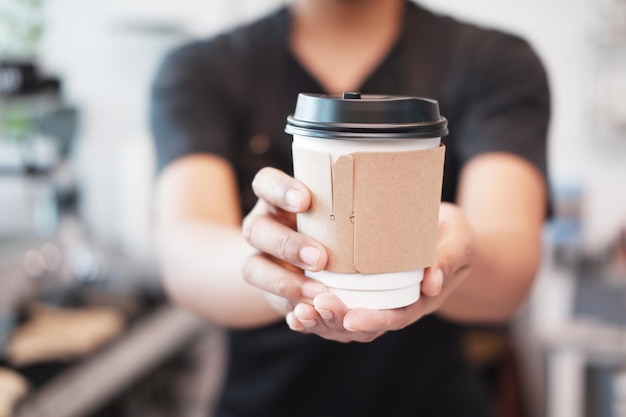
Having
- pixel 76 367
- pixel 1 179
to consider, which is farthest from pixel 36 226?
pixel 76 367

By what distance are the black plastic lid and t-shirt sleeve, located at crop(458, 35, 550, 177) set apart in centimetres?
45

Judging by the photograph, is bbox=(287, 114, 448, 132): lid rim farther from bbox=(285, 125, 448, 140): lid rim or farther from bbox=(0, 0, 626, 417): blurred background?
bbox=(0, 0, 626, 417): blurred background

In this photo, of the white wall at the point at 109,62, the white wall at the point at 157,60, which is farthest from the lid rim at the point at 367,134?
the white wall at the point at 109,62

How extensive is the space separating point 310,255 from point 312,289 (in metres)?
0.04

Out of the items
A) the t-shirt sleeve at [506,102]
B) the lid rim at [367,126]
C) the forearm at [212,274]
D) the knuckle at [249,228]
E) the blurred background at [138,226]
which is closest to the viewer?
the lid rim at [367,126]

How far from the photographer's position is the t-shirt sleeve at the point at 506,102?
978 millimetres

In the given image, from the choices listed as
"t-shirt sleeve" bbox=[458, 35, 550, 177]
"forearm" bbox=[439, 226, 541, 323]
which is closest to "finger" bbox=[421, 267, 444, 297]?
"forearm" bbox=[439, 226, 541, 323]

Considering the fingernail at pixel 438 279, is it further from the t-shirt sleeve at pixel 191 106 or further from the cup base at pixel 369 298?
the t-shirt sleeve at pixel 191 106

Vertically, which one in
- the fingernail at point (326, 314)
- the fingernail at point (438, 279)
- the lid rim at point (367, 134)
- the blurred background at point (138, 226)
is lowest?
the blurred background at point (138, 226)

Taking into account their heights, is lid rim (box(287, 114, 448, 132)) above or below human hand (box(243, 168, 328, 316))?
above

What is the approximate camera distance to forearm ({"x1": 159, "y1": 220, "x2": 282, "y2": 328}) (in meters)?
0.85

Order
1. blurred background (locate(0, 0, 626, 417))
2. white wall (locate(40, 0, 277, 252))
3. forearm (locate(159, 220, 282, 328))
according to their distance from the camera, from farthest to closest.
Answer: white wall (locate(40, 0, 277, 252)) → blurred background (locate(0, 0, 626, 417)) → forearm (locate(159, 220, 282, 328))

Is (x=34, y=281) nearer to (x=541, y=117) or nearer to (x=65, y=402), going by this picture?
(x=65, y=402)

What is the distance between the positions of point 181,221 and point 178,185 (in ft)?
0.19
